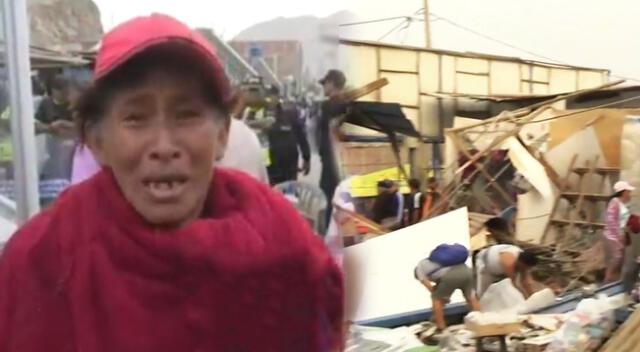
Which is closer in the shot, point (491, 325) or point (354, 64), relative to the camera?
point (354, 64)

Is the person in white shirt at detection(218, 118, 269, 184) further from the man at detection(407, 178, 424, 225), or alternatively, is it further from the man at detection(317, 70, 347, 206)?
the man at detection(407, 178, 424, 225)

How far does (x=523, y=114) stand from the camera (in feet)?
18.9

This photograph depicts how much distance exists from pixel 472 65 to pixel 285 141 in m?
6.84

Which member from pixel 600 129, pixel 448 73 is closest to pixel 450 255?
pixel 600 129

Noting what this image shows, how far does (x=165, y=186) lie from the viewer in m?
0.60

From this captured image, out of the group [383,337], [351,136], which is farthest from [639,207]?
[351,136]

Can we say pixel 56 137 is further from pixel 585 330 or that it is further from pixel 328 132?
pixel 585 330

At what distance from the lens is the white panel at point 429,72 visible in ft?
21.4

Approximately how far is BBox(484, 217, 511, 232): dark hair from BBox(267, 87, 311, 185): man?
15.3 ft

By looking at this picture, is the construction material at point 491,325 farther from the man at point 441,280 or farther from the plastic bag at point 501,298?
the plastic bag at point 501,298

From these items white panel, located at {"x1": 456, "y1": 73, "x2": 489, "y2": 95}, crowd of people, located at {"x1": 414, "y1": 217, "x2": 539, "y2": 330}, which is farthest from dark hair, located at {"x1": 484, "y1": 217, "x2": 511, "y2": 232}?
white panel, located at {"x1": 456, "y1": 73, "x2": 489, "y2": 95}

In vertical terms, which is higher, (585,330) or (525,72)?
(525,72)

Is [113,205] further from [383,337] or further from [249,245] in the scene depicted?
[383,337]

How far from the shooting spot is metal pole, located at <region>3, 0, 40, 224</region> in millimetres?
680
